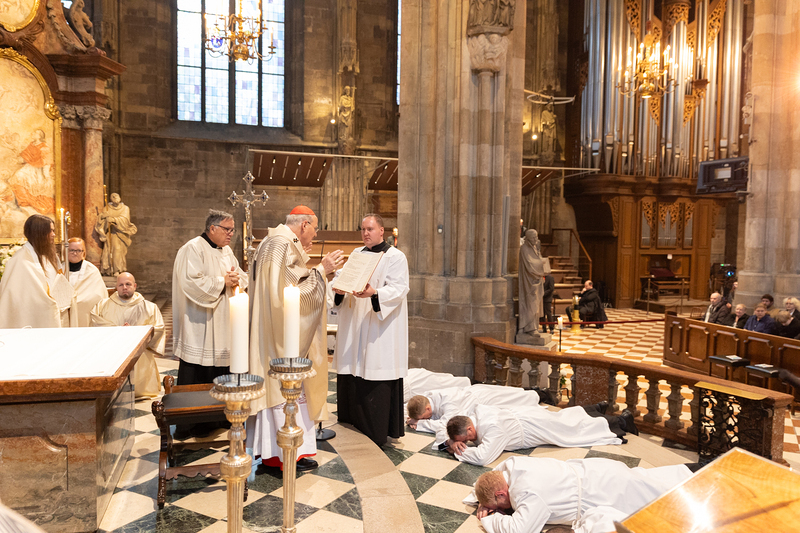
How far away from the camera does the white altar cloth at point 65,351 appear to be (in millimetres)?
2850

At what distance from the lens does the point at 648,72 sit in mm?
13312

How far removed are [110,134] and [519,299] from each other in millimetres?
12328

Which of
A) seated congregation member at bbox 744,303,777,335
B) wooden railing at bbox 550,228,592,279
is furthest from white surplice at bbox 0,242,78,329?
wooden railing at bbox 550,228,592,279

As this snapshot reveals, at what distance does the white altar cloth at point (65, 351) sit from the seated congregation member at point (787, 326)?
7633 mm

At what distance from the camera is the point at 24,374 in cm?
277

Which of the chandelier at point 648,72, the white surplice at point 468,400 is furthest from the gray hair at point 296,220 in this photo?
the chandelier at point 648,72

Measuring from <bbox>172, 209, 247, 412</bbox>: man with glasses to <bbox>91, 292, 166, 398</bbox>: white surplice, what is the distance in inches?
48.4

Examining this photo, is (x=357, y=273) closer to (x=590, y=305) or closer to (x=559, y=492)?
(x=559, y=492)

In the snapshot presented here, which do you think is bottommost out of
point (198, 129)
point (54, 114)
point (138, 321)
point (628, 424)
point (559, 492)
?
point (628, 424)

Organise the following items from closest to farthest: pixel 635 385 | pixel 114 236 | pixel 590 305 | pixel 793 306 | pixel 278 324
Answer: pixel 278 324
pixel 635 385
pixel 793 306
pixel 114 236
pixel 590 305

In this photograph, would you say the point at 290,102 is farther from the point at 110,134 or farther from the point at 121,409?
the point at 121,409

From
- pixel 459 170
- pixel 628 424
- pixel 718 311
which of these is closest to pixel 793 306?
pixel 718 311

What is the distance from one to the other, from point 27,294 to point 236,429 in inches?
135

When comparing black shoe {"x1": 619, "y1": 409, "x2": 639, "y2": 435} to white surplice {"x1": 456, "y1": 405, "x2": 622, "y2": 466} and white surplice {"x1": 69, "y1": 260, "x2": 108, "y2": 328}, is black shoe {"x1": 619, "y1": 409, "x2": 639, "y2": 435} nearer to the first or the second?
white surplice {"x1": 456, "y1": 405, "x2": 622, "y2": 466}
